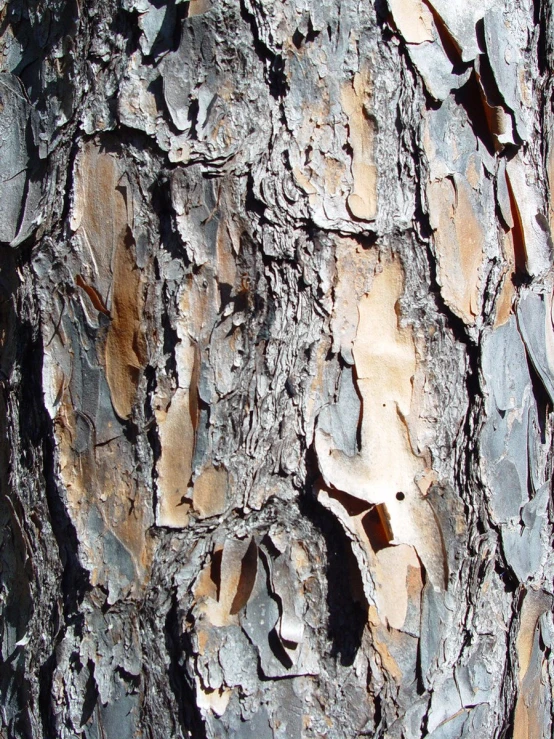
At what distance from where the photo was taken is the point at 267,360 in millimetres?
698

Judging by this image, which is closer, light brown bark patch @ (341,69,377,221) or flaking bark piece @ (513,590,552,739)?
light brown bark patch @ (341,69,377,221)

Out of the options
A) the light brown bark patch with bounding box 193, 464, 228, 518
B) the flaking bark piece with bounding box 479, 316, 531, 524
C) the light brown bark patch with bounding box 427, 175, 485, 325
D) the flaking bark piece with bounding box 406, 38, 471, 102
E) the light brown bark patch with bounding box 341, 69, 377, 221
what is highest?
the flaking bark piece with bounding box 406, 38, 471, 102

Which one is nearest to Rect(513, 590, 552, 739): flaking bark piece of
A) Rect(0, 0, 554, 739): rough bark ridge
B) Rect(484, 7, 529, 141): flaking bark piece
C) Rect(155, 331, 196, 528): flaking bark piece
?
Rect(0, 0, 554, 739): rough bark ridge

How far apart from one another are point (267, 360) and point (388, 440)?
15 cm

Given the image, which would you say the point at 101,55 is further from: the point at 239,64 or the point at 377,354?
the point at 377,354

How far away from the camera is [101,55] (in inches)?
28.1

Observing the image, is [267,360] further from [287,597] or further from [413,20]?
[413,20]

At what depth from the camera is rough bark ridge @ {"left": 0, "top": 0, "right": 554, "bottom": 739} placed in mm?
687

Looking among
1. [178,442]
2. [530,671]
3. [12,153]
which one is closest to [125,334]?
[178,442]

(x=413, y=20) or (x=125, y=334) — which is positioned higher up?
(x=413, y=20)

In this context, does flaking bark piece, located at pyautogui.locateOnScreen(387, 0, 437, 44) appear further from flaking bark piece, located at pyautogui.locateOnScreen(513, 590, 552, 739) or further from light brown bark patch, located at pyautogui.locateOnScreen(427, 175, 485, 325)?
flaking bark piece, located at pyautogui.locateOnScreen(513, 590, 552, 739)

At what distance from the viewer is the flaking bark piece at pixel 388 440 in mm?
705

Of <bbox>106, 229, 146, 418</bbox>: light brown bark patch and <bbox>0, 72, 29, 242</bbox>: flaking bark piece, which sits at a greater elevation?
<bbox>0, 72, 29, 242</bbox>: flaking bark piece

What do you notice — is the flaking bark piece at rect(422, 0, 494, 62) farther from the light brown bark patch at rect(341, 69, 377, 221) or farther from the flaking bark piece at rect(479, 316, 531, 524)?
the flaking bark piece at rect(479, 316, 531, 524)
